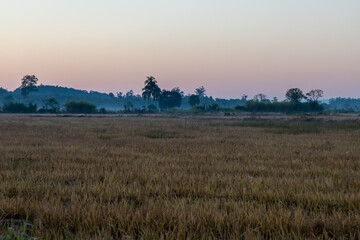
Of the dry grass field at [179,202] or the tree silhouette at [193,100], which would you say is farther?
the tree silhouette at [193,100]

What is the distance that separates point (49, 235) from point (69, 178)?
3.29 meters

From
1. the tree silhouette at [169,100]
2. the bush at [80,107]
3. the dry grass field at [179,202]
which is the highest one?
the tree silhouette at [169,100]

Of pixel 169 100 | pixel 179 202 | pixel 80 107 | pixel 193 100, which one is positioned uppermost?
pixel 193 100

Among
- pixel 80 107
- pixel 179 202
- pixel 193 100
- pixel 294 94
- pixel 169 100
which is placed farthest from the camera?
pixel 193 100

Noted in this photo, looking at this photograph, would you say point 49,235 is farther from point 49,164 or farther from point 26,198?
point 49,164

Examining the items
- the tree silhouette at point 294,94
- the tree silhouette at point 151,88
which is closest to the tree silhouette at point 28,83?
the tree silhouette at point 151,88

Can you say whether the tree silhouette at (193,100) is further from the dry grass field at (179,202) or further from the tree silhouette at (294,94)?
the dry grass field at (179,202)

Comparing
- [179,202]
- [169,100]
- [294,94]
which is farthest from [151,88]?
[179,202]

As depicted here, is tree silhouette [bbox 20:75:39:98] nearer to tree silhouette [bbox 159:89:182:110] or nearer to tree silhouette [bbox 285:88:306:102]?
tree silhouette [bbox 159:89:182:110]

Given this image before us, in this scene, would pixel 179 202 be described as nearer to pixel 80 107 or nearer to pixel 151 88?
pixel 80 107

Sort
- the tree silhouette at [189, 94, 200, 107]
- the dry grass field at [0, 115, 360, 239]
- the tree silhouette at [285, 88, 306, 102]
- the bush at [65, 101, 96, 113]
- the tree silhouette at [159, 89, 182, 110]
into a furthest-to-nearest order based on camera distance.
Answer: the tree silhouette at [189, 94, 200, 107] < the tree silhouette at [159, 89, 182, 110] < the tree silhouette at [285, 88, 306, 102] < the bush at [65, 101, 96, 113] < the dry grass field at [0, 115, 360, 239]

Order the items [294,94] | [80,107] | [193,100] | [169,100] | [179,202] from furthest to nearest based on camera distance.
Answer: [193,100]
[169,100]
[294,94]
[80,107]
[179,202]

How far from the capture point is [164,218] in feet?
13.2

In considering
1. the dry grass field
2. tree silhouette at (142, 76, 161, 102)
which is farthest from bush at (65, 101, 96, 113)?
the dry grass field
